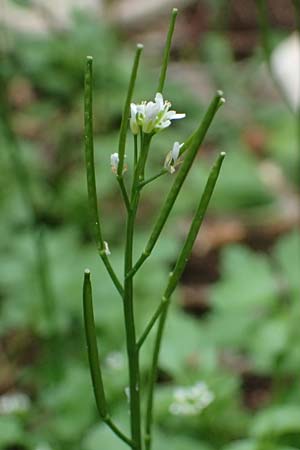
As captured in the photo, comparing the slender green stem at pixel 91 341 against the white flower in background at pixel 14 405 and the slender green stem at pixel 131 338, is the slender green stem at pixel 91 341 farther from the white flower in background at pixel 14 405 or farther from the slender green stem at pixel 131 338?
the white flower in background at pixel 14 405

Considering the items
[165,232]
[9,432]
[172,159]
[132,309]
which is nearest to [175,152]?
[172,159]

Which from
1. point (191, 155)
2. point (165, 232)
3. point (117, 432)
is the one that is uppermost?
point (165, 232)

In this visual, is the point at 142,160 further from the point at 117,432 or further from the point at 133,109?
the point at 117,432

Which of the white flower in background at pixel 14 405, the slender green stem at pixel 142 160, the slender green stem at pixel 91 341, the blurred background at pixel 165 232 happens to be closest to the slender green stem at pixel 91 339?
the slender green stem at pixel 91 341

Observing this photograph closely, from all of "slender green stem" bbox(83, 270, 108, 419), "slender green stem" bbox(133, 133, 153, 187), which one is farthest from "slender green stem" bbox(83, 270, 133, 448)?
"slender green stem" bbox(133, 133, 153, 187)

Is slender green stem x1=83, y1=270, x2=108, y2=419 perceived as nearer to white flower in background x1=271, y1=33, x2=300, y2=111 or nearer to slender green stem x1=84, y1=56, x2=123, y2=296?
slender green stem x1=84, y1=56, x2=123, y2=296

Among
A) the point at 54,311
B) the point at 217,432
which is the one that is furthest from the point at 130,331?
the point at 54,311
